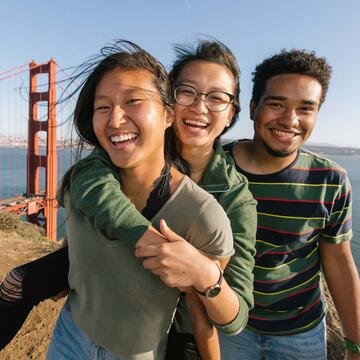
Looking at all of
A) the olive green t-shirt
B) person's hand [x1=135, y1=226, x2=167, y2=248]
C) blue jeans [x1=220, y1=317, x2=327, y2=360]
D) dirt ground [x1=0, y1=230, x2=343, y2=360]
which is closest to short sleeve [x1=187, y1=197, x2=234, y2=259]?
the olive green t-shirt

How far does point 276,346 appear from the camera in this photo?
1.36 metres

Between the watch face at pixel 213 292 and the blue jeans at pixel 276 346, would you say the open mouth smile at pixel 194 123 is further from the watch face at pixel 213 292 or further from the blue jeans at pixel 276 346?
the blue jeans at pixel 276 346

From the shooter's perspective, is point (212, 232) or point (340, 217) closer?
point (212, 232)

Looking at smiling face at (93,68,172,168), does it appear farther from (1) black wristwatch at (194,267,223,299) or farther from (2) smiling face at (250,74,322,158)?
(2) smiling face at (250,74,322,158)

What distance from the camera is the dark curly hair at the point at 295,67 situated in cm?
125

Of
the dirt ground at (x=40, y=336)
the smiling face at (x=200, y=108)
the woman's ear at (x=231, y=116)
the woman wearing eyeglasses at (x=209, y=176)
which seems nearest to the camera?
the woman wearing eyeglasses at (x=209, y=176)

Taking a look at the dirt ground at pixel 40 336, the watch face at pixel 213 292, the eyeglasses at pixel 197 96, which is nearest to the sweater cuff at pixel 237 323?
the watch face at pixel 213 292

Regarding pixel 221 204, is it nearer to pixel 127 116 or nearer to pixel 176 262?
pixel 176 262

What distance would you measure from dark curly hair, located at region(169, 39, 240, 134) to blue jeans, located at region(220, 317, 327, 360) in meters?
1.02

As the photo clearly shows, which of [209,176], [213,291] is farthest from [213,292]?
[209,176]

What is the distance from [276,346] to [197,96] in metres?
1.12

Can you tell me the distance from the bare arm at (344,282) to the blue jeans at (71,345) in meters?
0.96


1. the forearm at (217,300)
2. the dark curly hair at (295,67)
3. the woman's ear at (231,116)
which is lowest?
the forearm at (217,300)

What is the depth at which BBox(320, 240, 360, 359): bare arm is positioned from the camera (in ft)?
4.38
